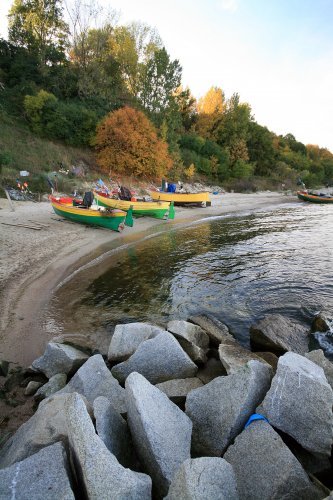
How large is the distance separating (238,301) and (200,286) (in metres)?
1.57

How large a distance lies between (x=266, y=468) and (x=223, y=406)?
0.74m

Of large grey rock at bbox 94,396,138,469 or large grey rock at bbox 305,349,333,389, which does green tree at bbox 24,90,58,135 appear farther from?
large grey rock at bbox 305,349,333,389

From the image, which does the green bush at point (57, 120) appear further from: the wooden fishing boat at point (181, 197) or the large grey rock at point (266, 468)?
the large grey rock at point (266, 468)

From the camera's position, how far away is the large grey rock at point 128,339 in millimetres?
5426

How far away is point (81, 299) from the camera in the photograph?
28.2 feet

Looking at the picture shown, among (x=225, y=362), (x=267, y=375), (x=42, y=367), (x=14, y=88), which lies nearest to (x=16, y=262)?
(x=42, y=367)

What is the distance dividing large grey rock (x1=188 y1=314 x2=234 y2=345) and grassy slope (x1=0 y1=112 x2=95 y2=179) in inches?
805

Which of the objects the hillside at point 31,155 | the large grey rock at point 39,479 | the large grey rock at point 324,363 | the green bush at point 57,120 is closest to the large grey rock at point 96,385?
the large grey rock at point 39,479

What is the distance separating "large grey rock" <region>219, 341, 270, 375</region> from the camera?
14.6 ft

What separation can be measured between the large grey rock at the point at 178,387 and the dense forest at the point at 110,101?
74.3 feet

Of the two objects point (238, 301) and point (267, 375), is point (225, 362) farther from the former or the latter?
point (238, 301)

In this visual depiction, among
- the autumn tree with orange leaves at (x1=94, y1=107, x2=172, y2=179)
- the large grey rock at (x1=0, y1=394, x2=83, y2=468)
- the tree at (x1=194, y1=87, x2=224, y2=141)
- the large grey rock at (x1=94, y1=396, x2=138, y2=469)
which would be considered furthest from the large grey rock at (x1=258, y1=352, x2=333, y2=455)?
the tree at (x1=194, y1=87, x2=224, y2=141)

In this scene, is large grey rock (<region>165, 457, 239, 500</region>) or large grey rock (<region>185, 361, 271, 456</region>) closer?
large grey rock (<region>165, 457, 239, 500</region>)

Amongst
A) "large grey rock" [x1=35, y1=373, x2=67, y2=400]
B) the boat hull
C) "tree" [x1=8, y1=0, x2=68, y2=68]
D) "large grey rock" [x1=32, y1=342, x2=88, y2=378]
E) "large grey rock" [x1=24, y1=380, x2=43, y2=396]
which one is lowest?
"large grey rock" [x1=24, y1=380, x2=43, y2=396]
